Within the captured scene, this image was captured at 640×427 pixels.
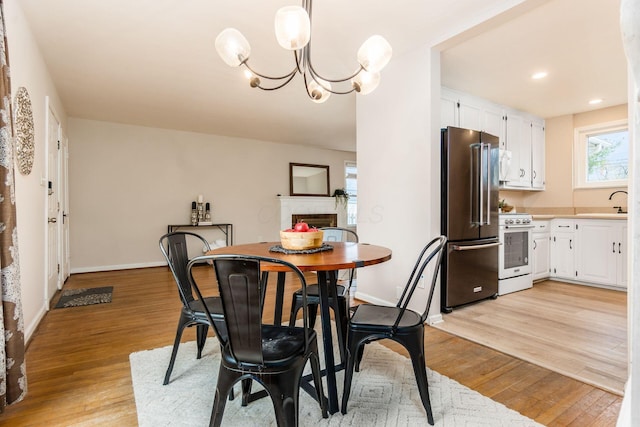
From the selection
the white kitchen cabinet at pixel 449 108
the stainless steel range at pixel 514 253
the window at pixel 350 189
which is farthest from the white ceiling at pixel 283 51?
the window at pixel 350 189

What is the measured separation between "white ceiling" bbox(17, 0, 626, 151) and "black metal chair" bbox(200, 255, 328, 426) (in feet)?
6.70

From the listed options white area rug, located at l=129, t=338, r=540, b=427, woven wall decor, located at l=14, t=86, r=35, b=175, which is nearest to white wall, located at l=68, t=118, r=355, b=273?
woven wall decor, located at l=14, t=86, r=35, b=175

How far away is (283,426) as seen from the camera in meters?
1.25

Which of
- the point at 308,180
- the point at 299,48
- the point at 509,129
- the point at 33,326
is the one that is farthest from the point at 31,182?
the point at 509,129

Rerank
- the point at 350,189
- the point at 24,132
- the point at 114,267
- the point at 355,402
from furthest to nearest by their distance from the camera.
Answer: the point at 350,189, the point at 114,267, the point at 24,132, the point at 355,402

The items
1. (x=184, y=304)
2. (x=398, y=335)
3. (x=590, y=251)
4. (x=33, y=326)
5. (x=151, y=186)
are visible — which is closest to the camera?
(x=398, y=335)

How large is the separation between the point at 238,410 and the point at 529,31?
3.42 metres

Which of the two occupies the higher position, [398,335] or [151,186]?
[151,186]

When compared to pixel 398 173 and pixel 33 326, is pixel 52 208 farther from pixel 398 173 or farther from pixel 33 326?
pixel 398 173

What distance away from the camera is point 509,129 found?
4.55 m

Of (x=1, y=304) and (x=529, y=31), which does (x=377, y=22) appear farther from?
(x=1, y=304)

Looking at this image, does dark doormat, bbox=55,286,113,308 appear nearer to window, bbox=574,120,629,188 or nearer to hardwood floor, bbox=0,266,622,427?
hardwood floor, bbox=0,266,622,427

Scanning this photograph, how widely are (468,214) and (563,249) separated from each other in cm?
225

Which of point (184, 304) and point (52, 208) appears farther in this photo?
point (52, 208)
